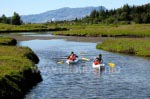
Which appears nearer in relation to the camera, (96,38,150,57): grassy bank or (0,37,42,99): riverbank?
(0,37,42,99): riverbank

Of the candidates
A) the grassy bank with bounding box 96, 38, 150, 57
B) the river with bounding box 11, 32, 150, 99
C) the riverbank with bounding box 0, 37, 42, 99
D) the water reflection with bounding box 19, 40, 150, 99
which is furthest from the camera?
the grassy bank with bounding box 96, 38, 150, 57

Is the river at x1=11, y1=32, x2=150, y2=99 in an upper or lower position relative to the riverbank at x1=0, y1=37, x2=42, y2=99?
lower

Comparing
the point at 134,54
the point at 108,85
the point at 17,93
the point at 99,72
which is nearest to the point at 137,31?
the point at 134,54

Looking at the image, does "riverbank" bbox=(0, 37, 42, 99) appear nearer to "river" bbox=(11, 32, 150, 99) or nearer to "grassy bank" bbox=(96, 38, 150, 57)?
"river" bbox=(11, 32, 150, 99)

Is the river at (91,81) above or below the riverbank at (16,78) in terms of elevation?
below

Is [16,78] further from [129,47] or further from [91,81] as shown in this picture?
[129,47]

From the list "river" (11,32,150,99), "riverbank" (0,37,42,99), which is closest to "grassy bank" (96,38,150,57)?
"river" (11,32,150,99)

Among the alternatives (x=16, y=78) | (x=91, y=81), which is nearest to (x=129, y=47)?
(x=91, y=81)

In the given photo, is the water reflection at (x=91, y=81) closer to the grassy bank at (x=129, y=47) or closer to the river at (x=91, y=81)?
the river at (x=91, y=81)

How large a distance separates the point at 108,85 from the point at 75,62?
66.9 feet

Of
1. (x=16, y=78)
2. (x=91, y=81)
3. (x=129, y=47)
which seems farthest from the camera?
(x=129, y=47)

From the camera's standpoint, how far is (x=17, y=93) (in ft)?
107

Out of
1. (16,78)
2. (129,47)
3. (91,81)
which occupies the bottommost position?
(91,81)

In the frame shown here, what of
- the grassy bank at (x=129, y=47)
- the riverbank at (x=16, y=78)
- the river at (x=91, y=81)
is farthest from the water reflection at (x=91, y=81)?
the grassy bank at (x=129, y=47)
